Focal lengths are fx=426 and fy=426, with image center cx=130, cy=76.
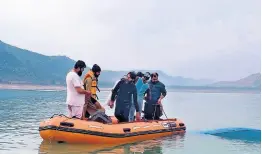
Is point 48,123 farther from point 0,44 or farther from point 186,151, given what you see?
point 0,44

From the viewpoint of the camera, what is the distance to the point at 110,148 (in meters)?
9.85

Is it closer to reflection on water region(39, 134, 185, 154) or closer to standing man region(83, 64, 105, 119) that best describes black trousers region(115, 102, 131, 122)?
standing man region(83, 64, 105, 119)

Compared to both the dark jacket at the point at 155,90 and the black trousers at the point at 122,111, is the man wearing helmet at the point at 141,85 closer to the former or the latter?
the dark jacket at the point at 155,90

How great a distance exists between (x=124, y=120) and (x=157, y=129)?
1.18 meters

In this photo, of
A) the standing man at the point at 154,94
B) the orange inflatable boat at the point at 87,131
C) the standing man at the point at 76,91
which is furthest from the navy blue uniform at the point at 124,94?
the standing man at the point at 154,94


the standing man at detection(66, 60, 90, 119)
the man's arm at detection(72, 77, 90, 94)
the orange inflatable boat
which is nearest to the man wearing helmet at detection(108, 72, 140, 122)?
the orange inflatable boat

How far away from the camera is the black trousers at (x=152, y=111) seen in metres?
12.7

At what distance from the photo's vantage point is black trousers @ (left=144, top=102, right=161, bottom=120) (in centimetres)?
1268

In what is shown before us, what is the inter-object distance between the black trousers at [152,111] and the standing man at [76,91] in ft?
10.1

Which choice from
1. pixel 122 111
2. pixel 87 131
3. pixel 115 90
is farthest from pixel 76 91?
pixel 122 111

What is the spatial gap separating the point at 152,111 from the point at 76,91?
354 cm

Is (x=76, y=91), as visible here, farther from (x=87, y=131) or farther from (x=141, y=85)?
(x=141, y=85)

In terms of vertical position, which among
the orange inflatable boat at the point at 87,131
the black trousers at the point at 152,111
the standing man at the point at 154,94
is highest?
the standing man at the point at 154,94

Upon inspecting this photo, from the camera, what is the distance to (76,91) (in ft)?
32.2
